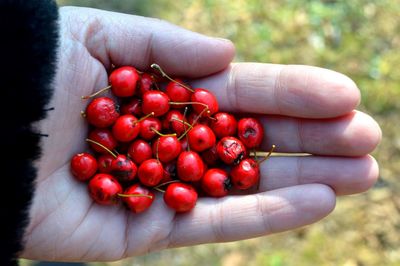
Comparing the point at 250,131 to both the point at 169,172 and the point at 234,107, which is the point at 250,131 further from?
the point at 169,172

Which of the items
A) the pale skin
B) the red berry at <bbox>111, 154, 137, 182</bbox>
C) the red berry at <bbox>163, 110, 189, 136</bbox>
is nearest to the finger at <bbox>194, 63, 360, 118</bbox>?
the pale skin

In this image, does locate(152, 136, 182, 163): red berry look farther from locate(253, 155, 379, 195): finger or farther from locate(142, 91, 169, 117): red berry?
locate(253, 155, 379, 195): finger

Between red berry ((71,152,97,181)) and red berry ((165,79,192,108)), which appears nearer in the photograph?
red berry ((71,152,97,181))

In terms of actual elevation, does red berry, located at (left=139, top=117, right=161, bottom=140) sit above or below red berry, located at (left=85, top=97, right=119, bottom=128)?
below

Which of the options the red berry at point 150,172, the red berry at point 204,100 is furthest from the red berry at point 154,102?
the red berry at point 150,172

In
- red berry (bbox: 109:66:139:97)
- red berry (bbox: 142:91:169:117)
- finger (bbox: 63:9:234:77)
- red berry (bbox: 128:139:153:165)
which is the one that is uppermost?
finger (bbox: 63:9:234:77)

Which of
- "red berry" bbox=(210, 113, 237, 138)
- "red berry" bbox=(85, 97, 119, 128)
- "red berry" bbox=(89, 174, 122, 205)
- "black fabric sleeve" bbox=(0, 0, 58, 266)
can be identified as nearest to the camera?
"black fabric sleeve" bbox=(0, 0, 58, 266)

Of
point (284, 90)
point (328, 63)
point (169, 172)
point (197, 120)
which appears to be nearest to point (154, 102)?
point (197, 120)
